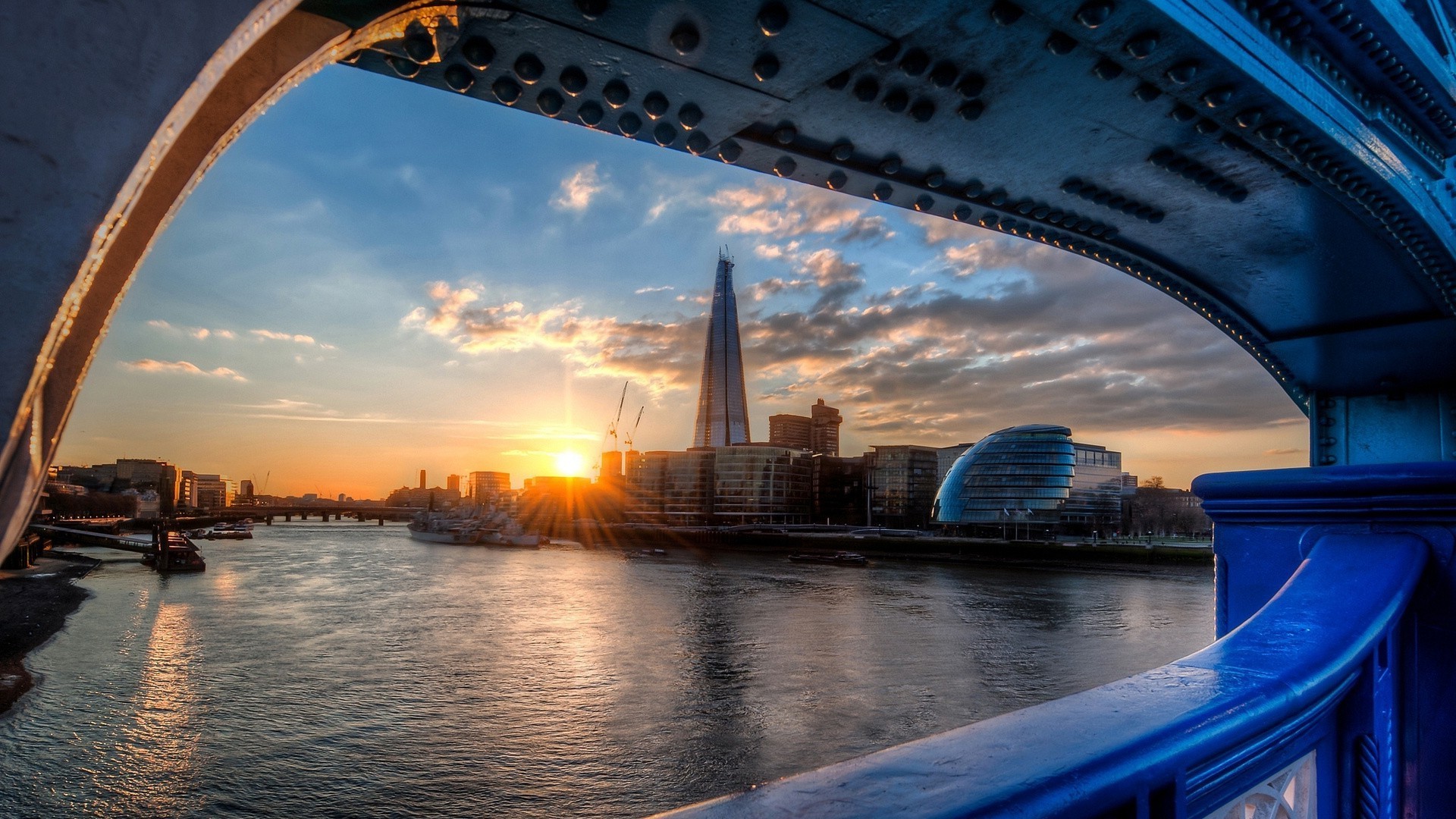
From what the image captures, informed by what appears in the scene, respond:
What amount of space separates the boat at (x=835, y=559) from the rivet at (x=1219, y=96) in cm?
6231

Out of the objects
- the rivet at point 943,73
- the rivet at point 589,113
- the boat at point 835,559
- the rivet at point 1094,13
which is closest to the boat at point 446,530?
the boat at point 835,559

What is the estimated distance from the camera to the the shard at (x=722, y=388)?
175m

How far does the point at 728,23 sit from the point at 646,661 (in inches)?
1042

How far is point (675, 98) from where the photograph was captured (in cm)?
305

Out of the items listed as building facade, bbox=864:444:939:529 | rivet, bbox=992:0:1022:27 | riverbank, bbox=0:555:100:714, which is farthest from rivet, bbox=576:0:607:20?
building facade, bbox=864:444:939:529

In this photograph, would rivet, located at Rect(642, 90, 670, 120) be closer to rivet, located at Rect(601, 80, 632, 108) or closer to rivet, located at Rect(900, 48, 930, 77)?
rivet, located at Rect(601, 80, 632, 108)

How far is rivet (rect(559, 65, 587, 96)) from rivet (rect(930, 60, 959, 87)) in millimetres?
1388

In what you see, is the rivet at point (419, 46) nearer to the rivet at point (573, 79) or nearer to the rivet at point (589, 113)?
the rivet at point (573, 79)

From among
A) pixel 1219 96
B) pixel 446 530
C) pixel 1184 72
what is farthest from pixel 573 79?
pixel 446 530

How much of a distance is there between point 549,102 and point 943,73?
1585mm

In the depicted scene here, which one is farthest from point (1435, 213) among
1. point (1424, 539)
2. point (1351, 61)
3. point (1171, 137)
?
point (1424, 539)

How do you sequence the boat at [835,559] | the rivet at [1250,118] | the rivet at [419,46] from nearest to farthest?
1. the rivet at [419,46]
2. the rivet at [1250,118]
3. the boat at [835,559]

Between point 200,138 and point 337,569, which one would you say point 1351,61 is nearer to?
point 200,138

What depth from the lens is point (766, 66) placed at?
2.81 meters
